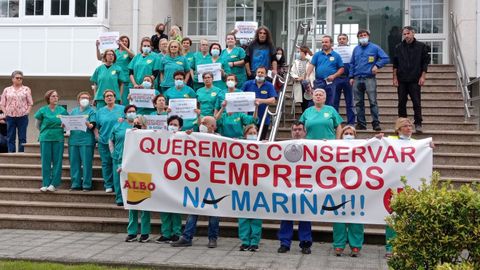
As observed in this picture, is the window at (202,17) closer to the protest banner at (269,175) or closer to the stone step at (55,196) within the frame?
the stone step at (55,196)

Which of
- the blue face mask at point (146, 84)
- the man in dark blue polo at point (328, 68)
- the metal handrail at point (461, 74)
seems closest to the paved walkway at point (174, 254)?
the blue face mask at point (146, 84)

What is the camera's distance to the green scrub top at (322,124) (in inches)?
364

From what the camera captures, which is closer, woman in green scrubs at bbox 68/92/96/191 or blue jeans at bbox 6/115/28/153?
woman in green scrubs at bbox 68/92/96/191

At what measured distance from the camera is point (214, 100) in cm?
1070

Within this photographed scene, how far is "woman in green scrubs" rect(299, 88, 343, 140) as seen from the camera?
923 centimetres

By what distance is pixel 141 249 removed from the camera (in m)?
8.95

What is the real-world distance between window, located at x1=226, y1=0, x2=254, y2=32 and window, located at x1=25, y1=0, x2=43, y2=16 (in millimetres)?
5723

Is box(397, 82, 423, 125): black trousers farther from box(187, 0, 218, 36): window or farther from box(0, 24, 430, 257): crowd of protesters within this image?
box(187, 0, 218, 36): window

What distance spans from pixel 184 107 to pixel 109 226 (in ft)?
7.61

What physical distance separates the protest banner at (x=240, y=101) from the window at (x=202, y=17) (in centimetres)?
1063

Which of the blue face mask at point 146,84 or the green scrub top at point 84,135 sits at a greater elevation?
the blue face mask at point 146,84

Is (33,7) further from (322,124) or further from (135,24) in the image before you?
(322,124)

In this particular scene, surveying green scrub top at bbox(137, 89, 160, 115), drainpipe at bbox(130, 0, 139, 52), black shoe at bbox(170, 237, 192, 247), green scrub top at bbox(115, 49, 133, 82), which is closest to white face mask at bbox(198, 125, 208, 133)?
black shoe at bbox(170, 237, 192, 247)

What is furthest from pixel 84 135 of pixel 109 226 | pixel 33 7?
pixel 33 7
